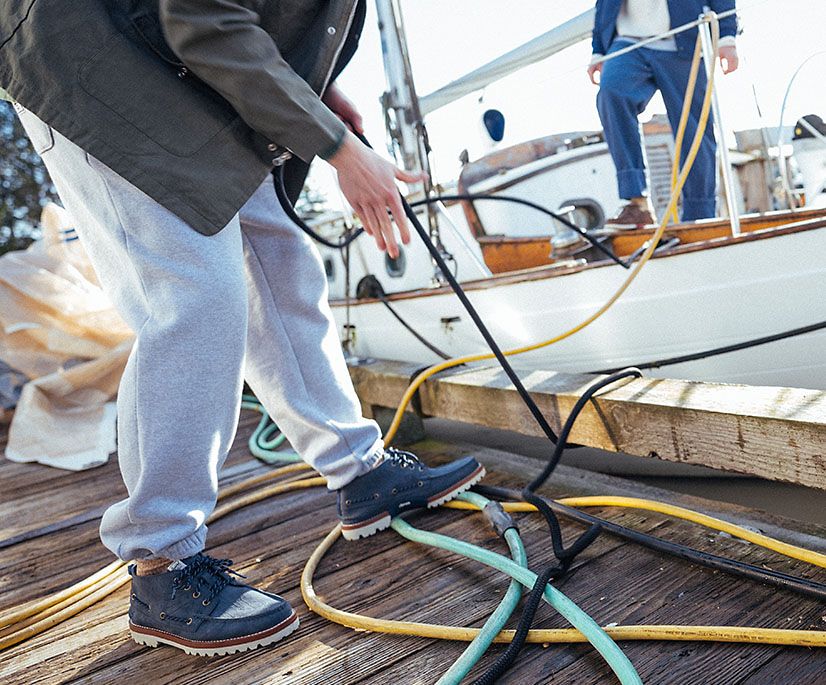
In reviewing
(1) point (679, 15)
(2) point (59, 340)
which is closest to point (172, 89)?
(1) point (679, 15)

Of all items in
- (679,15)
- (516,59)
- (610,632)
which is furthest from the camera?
(516,59)

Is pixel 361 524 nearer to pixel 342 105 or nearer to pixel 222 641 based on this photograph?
pixel 222 641

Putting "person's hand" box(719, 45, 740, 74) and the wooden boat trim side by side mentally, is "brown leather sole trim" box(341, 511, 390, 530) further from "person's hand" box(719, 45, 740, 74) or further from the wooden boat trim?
"person's hand" box(719, 45, 740, 74)

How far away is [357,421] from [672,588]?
2.29 feet

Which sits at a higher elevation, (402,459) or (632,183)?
(632,183)

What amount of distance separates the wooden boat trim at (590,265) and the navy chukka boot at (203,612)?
1.71m

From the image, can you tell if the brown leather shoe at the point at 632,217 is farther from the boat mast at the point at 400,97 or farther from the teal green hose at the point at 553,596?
the teal green hose at the point at 553,596

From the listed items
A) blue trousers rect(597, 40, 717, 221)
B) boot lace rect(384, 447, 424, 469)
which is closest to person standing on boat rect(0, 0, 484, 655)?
boot lace rect(384, 447, 424, 469)

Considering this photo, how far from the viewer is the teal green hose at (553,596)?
973mm

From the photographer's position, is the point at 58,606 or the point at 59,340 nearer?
the point at 58,606

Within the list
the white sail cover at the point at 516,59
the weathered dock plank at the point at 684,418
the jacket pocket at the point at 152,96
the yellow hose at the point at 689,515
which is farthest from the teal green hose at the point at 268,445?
the white sail cover at the point at 516,59

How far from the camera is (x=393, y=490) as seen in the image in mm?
1629

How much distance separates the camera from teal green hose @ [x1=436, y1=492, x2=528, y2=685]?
103cm

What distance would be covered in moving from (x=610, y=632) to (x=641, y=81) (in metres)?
2.57
